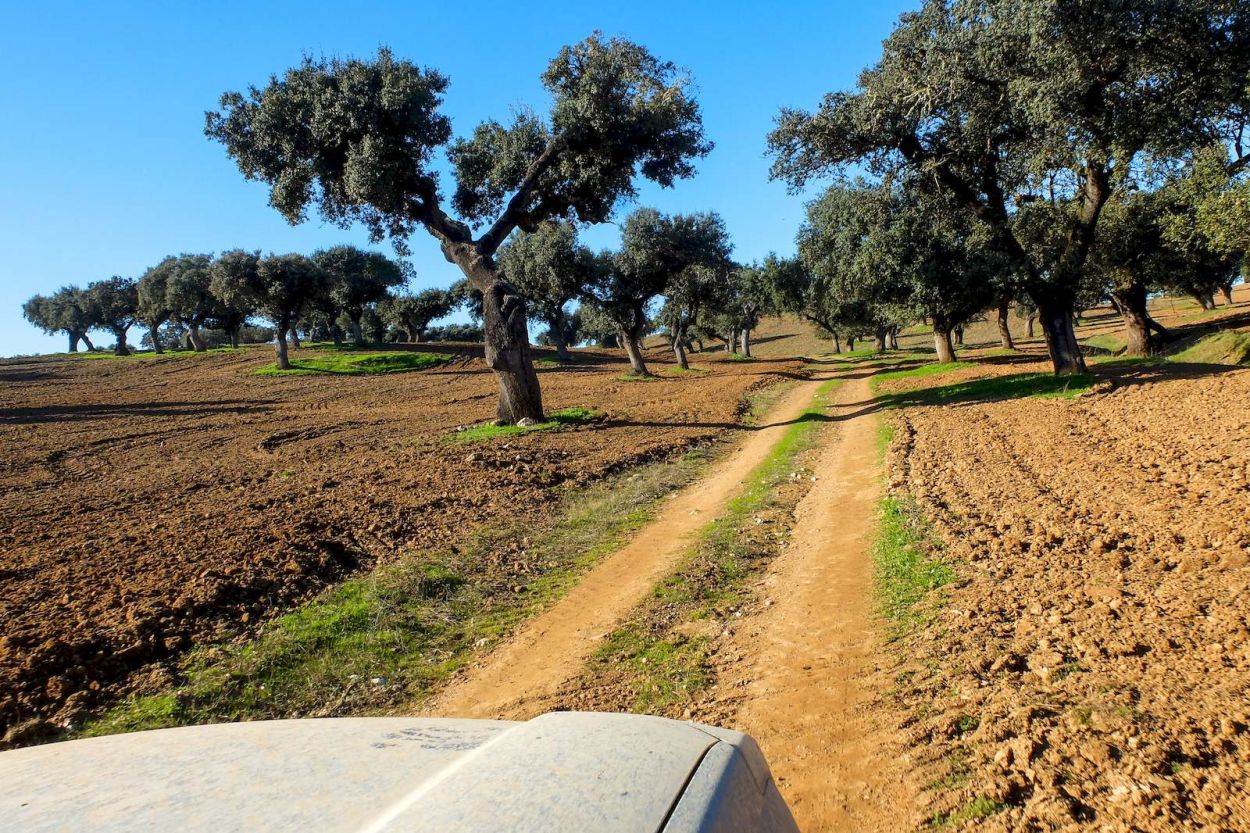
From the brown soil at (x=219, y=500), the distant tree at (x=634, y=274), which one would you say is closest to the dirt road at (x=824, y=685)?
the brown soil at (x=219, y=500)

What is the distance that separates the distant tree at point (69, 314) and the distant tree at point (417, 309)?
31769 millimetres

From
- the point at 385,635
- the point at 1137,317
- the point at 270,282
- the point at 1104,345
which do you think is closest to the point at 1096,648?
the point at 385,635

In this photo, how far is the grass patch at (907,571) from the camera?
5816mm

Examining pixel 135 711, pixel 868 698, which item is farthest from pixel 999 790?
pixel 135 711

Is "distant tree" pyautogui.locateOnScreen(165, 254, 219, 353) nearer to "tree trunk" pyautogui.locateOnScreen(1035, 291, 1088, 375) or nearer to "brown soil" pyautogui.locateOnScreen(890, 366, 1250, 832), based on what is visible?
"tree trunk" pyautogui.locateOnScreen(1035, 291, 1088, 375)

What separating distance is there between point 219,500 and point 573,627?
26.4 ft

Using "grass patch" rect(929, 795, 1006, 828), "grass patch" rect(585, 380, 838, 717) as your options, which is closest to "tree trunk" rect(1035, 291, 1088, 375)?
"grass patch" rect(585, 380, 838, 717)

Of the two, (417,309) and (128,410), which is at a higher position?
(417,309)

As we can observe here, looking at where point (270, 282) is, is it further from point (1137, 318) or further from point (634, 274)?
point (1137, 318)

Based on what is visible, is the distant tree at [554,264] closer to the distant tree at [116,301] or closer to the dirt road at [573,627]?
the dirt road at [573,627]

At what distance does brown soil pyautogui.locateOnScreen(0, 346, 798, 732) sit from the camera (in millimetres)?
6270

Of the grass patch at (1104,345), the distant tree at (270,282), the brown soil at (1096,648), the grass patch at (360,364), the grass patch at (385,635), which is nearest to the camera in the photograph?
the brown soil at (1096,648)

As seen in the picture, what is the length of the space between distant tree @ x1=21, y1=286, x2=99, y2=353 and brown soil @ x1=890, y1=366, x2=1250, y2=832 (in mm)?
93052

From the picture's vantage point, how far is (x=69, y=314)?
75.4 m
